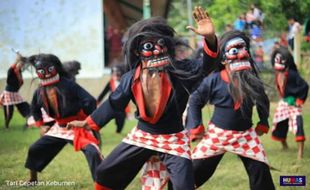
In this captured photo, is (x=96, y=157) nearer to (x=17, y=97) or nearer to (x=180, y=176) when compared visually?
(x=180, y=176)

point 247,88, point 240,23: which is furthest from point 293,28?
point 247,88

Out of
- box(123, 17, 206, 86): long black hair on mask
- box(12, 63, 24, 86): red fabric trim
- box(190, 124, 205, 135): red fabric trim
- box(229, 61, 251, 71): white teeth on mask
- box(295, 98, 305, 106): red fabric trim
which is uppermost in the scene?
box(123, 17, 206, 86): long black hair on mask

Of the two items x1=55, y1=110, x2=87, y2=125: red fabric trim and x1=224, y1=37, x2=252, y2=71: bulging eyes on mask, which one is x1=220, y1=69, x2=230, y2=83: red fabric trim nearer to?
x1=224, y1=37, x2=252, y2=71: bulging eyes on mask

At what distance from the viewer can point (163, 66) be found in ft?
15.4

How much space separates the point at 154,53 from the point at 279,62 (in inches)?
152

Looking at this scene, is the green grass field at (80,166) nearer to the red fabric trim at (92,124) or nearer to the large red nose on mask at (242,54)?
the large red nose on mask at (242,54)

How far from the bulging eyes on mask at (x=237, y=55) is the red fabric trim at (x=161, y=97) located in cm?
105

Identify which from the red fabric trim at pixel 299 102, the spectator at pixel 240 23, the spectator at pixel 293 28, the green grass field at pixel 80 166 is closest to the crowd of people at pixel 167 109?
the green grass field at pixel 80 166

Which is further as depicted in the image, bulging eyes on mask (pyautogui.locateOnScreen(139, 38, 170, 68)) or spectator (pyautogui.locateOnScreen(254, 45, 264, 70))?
spectator (pyautogui.locateOnScreen(254, 45, 264, 70))

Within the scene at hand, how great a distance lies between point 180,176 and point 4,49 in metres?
3.73

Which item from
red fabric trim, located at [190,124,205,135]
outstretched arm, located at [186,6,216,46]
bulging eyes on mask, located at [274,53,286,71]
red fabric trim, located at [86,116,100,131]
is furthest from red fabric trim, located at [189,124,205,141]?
bulging eyes on mask, located at [274,53,286,71]

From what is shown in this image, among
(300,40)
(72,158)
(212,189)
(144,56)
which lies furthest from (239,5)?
(144,56)

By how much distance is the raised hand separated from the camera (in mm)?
4340

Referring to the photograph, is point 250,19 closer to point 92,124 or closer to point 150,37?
point 150,37
